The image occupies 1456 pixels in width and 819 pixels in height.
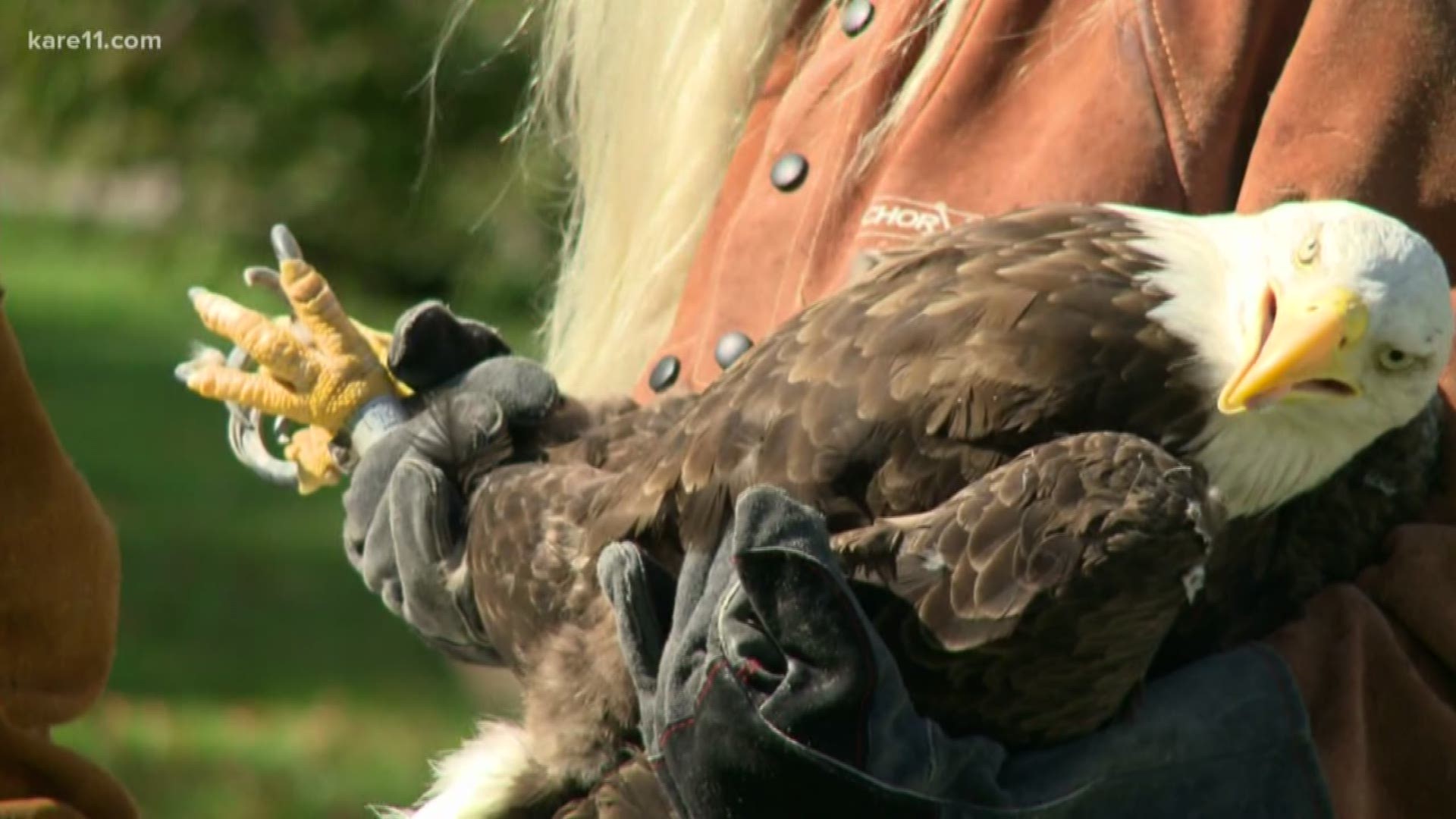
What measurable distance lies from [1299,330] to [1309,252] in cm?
9

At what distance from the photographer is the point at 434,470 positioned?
2.37 metres

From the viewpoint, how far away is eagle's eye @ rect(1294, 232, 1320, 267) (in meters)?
2.01

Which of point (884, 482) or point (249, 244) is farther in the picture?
point (249, 244)

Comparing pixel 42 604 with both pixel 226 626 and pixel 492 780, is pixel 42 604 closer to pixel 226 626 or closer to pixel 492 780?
pixel 492 780

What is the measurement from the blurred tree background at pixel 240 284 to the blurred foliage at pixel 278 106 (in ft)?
0.06

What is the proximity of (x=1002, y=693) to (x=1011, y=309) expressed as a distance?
382 mm

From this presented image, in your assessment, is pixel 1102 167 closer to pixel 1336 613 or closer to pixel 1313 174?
pixel 1313 174

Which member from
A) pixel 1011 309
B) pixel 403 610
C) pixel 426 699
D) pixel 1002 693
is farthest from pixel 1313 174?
pixel 426 699

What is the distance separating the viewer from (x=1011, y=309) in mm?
2059

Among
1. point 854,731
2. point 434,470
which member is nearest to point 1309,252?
point 854,731

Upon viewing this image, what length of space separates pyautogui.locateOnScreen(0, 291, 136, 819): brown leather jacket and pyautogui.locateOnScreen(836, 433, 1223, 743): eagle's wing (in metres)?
0.85

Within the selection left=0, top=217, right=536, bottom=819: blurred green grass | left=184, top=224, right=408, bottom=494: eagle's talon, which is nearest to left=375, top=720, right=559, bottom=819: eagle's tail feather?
left=184, top=224, right=408, bottom=494: eagle's talon

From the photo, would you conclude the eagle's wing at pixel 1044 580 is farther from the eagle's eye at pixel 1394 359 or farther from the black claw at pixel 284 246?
the black claw at pixel 284 246

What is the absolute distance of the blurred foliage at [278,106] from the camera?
29.1ft
